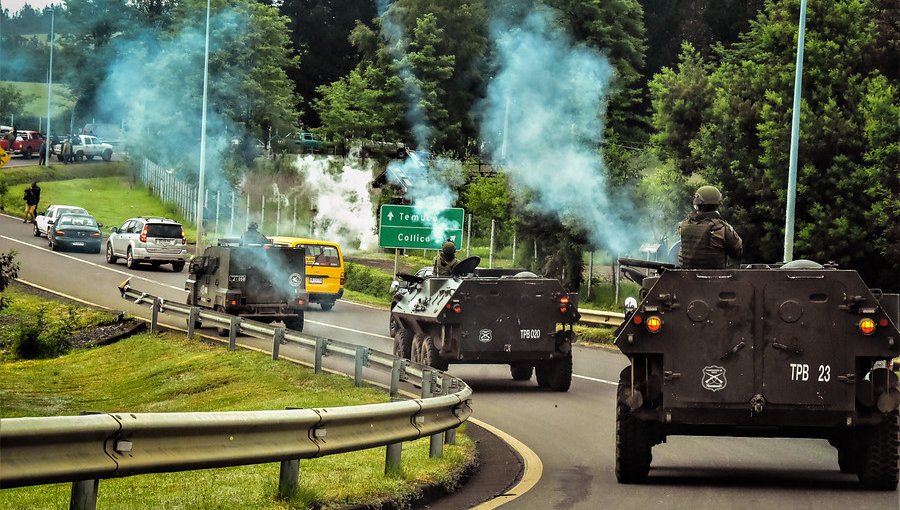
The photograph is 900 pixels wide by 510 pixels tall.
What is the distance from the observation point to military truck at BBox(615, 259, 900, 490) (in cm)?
1231

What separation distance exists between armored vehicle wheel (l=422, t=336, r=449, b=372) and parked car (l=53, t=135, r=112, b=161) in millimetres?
31536

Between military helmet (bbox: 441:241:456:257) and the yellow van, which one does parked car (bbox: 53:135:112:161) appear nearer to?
the yellow van

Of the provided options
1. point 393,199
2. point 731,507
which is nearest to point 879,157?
point 393,199

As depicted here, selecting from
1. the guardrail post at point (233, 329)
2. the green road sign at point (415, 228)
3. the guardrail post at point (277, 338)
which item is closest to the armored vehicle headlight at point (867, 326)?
the guardrail post at point (277, 338)

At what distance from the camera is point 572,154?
3825 cm

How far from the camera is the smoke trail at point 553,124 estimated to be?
37.6 meters

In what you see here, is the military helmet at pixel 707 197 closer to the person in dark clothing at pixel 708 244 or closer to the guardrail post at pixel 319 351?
the person in dark clothing at pixel 708 244

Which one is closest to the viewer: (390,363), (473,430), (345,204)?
(473,430)

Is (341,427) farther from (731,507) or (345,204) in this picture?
(345,204)

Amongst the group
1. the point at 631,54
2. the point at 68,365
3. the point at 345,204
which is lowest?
the point at 68,365

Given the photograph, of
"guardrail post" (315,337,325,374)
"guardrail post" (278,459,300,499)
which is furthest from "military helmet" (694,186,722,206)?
"guardrail post" (315,337,325,374)

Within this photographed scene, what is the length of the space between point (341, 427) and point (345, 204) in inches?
1588

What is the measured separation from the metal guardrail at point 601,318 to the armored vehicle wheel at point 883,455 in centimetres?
2087

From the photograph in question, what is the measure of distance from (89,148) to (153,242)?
9.31 m
